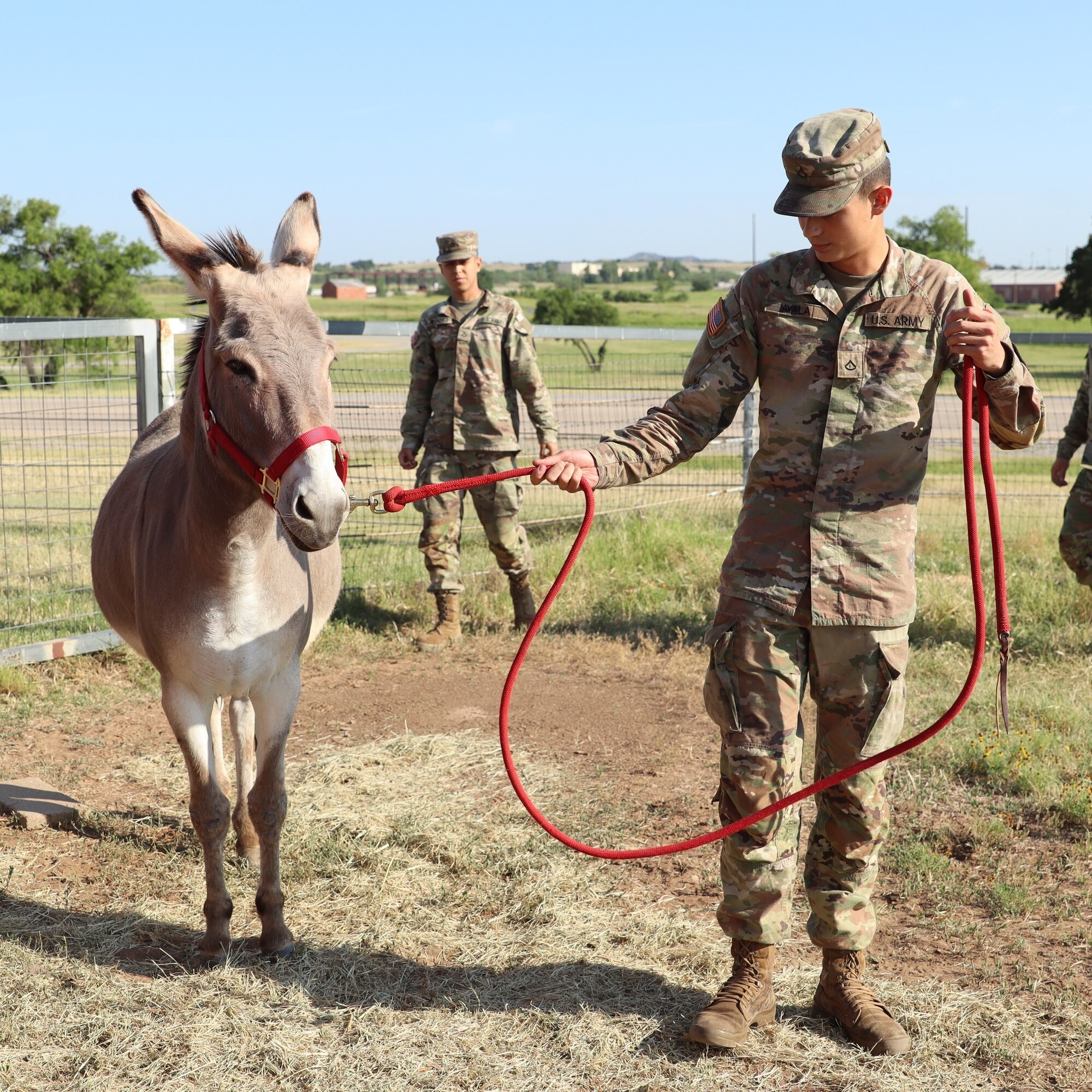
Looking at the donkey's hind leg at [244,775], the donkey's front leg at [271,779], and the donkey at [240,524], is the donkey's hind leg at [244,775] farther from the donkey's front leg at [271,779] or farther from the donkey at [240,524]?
the donkey's front leg at [271,779]

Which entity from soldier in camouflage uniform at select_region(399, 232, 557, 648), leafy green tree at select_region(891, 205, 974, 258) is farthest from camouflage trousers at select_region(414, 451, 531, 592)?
leafy green tree at select_region(891, 205, 974, 258)

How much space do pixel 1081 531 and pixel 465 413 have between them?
3852mm

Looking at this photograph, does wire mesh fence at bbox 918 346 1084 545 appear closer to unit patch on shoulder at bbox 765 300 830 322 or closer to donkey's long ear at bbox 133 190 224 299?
unit patch on shoulder at bbox 765 300 830 322

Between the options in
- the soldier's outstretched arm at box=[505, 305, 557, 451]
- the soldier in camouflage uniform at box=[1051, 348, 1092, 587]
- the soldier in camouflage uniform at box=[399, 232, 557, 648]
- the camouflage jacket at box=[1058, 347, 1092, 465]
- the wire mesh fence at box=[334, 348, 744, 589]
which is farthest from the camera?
the wire mesh fence at box=[334, 348, 744, 589]

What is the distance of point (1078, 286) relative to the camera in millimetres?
36000

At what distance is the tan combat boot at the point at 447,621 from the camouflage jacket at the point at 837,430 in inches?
174

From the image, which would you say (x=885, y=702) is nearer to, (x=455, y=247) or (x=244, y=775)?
(x=244, y=775)

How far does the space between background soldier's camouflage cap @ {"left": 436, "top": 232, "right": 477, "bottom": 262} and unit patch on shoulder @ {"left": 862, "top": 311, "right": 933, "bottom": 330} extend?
15.6 ft

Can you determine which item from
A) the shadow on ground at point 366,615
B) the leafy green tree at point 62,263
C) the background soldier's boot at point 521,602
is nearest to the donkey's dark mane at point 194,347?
the shadow on ground at point 366,615

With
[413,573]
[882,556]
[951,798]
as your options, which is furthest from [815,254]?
[413,573]

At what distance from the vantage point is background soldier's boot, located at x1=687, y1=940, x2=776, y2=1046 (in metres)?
3.15

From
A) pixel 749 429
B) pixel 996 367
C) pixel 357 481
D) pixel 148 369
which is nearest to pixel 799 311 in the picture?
pixel 996 367

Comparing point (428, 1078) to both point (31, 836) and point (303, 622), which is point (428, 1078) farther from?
point (31, 836)

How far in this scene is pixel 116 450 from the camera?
14.2 m
